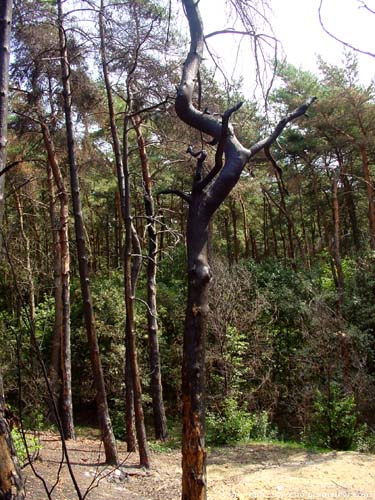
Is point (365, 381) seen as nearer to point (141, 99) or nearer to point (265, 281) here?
point (265, 281)

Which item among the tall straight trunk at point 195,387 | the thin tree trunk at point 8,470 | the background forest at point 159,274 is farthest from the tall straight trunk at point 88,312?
the thin tree trunk at point 8,470

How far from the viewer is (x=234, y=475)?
854 centimetres

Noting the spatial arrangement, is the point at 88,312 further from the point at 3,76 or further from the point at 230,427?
the point at 3,76

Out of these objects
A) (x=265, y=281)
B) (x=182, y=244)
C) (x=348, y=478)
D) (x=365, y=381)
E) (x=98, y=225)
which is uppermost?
(x=98, y=225)

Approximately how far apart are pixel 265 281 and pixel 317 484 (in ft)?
32.1

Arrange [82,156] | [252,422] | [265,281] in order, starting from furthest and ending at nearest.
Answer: [265,281] < [82,156] < [252,422]

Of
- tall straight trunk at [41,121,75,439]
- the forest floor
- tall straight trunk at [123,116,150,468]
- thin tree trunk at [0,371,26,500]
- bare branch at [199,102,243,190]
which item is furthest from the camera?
tall straight trunk at [41,121,75,439]

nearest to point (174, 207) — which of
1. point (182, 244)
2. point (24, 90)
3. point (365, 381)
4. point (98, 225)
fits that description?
point (98, 225)

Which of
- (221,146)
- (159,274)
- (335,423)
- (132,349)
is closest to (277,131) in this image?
(221,146)

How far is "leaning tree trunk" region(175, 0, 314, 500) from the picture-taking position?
3303 millimetres

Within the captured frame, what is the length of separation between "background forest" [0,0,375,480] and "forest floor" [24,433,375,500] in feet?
2.94

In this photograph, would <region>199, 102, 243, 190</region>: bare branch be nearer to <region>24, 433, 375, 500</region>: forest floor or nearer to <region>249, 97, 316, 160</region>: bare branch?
<region>249, 97, 316, 160</region>: bare branch

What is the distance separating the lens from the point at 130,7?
7570 millimetres

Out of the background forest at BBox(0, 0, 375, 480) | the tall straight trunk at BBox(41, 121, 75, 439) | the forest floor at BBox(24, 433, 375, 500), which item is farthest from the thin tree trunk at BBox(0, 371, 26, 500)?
the tall straight trunk at BBox(41, 121, 75, 439)
